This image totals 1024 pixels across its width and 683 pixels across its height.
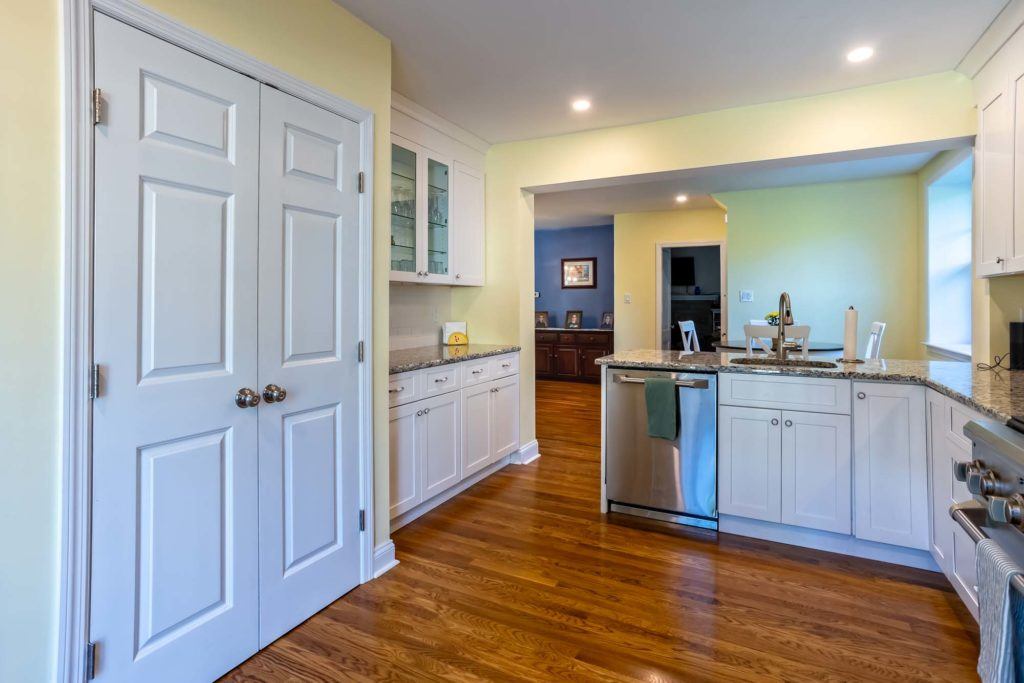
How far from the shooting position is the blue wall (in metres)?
8.28

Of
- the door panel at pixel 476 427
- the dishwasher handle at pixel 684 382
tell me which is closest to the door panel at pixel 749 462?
the dishwasher handle at pixel 684 382

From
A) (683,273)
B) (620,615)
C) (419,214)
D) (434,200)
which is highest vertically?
(683,273)

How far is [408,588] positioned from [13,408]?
1.55 metres

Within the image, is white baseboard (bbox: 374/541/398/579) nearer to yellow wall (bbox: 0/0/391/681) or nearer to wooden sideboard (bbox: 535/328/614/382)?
yellow wall (bbox: 0/0/391/681)

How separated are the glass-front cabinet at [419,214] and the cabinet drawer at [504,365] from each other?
668 mm

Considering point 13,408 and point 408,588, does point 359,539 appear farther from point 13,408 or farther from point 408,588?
point 13,408

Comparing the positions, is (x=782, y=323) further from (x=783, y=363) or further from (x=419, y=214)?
(x=419, y=214)

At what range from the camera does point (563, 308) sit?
858 centimetres

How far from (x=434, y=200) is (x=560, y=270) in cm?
520

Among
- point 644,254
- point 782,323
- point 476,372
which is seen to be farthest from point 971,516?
point 644,254

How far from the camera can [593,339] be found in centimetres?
791

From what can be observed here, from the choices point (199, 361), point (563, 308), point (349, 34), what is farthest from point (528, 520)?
point (563, 308)

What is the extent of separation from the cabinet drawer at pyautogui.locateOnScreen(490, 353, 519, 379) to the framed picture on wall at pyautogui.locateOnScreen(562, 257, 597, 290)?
4.64 m

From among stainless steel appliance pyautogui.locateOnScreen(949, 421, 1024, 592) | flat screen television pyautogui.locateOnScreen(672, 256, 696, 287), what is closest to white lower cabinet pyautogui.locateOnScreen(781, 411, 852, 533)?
stainless steel appliance pyautogui.locateOnScreen(949, 421, 1024, 592)
